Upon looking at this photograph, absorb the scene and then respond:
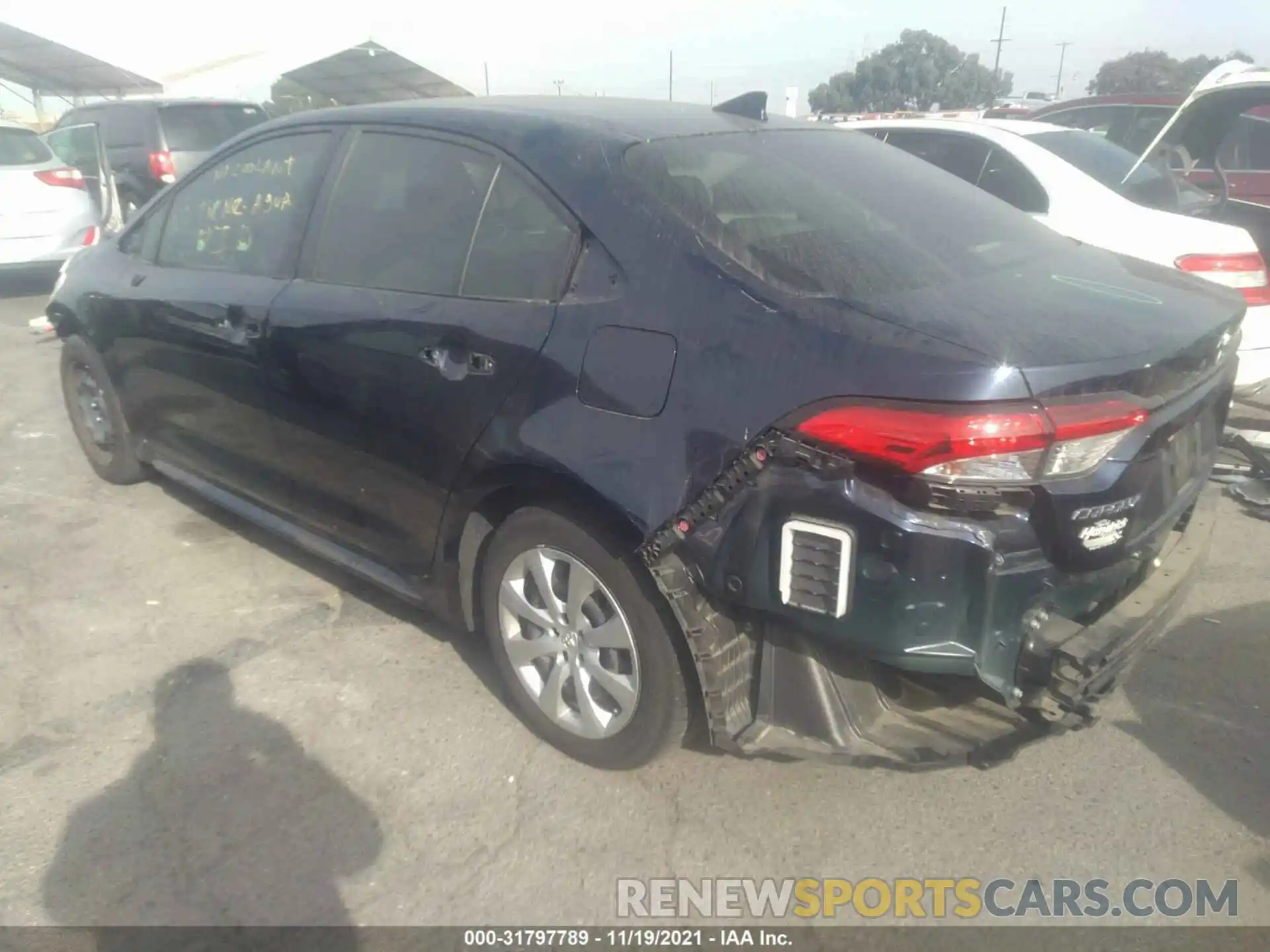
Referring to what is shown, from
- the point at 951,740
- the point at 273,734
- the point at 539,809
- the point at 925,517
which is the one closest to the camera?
the point at 925,517

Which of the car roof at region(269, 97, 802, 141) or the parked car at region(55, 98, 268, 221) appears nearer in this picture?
the car roof at region(269, 97, 802, 141)

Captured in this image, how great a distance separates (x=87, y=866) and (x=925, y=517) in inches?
86.1

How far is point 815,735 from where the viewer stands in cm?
236

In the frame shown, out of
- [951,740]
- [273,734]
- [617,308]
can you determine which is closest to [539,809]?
[273,734]

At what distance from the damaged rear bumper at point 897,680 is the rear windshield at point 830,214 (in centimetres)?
73

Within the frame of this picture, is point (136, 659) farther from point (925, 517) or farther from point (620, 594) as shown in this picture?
point (925, 517)

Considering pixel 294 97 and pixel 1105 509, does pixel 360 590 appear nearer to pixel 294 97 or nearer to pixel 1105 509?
pixel 1105 509

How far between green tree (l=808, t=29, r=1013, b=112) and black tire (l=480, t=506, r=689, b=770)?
3602 centimetres

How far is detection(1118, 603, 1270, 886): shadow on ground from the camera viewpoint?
274 centimetres

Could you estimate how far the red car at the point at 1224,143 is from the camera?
8.43m

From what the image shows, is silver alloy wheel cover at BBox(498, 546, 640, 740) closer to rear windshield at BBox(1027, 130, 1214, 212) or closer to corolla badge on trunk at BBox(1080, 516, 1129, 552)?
corolla badge on trunk at BBox(1080, 516, 1129, 552)

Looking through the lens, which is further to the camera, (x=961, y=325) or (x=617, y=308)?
(x=617, y=308)

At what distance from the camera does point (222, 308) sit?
357 centimetres

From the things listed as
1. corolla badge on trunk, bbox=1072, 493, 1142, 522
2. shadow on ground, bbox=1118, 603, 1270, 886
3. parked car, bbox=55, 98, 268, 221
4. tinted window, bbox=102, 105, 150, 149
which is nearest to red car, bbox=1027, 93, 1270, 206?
shadow on ground, bbox=1118, 603, 1270, 886
